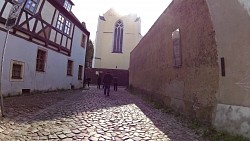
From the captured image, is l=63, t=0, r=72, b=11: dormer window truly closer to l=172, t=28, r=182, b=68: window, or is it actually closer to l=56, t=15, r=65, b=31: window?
l=56, t=15, r=65, b=31: window

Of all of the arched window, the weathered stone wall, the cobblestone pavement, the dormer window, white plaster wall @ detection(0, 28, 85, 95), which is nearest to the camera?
the weathered stone wall

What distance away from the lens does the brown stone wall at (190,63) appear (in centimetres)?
667

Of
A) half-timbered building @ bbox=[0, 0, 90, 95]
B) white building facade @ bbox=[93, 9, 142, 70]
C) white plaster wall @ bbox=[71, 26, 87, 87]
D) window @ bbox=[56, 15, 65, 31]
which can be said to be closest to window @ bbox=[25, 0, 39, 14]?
half-timbered building @ bbox=[0, 0, 90, 95]

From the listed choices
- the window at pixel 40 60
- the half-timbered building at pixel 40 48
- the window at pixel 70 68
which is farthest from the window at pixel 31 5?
the window at pixel 70 68

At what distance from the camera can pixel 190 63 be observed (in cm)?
810

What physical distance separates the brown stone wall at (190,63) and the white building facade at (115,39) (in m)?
33.8

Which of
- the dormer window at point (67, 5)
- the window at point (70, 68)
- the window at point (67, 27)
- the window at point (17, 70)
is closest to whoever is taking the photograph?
the window at point (17, 70)

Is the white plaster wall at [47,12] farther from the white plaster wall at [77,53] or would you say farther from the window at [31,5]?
the white plaster wall at [77,53]

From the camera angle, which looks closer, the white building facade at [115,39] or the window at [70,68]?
the window at [70,68]

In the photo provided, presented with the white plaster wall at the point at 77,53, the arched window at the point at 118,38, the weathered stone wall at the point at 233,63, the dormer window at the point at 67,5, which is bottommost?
the weathered stone wall at the point at 233,63

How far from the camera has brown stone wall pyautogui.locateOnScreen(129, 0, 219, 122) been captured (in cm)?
667

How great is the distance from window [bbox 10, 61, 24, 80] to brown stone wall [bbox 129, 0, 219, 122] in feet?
21.3

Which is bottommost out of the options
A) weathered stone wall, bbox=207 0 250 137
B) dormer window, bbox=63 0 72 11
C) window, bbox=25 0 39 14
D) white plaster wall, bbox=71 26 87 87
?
weathered stone wall, bbox=207 0 250 137

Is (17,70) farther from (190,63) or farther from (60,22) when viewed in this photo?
(190,63)
